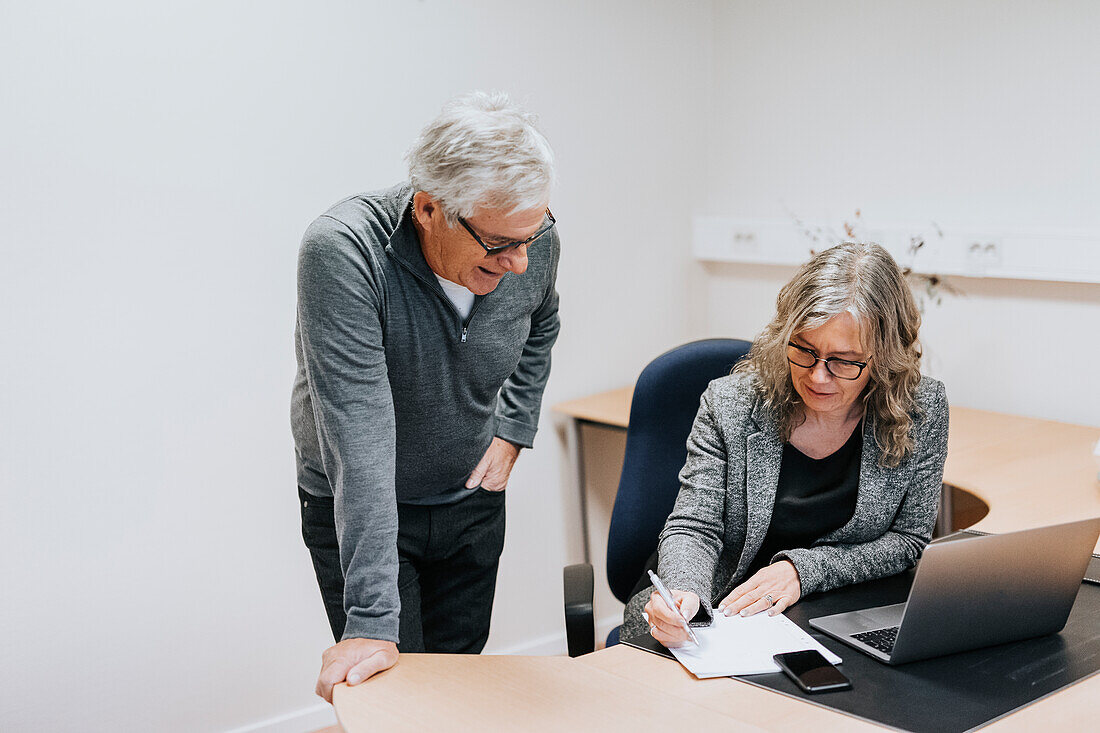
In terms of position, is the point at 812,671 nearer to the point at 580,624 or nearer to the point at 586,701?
the point at 586,701

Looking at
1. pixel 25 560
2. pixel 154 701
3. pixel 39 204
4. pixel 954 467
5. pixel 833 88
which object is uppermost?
pixel 833 88

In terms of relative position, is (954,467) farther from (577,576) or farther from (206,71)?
(206,71)

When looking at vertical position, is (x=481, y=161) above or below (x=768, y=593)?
above

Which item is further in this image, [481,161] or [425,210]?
[425,210]

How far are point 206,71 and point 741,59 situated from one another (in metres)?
1.70

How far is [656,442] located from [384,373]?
85cm

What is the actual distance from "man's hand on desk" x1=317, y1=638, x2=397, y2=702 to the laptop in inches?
25.4

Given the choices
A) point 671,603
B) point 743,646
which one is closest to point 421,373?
point 671,603

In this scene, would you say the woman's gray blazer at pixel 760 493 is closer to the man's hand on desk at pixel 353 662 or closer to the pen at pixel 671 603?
the pen at pixel 671 603

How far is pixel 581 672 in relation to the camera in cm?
139

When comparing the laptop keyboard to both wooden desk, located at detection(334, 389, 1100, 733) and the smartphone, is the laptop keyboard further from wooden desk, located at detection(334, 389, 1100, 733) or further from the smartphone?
wooden desk, located at detection(334, 389, 1100, 733)

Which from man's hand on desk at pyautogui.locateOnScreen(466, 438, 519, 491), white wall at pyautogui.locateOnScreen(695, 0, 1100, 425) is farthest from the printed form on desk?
white wall at pyautogui.locateOnScreen(695, 0, 1100, 425)

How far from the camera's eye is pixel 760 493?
1.77 meters

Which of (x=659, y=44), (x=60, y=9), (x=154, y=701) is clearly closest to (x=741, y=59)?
(x=659, y=44)
